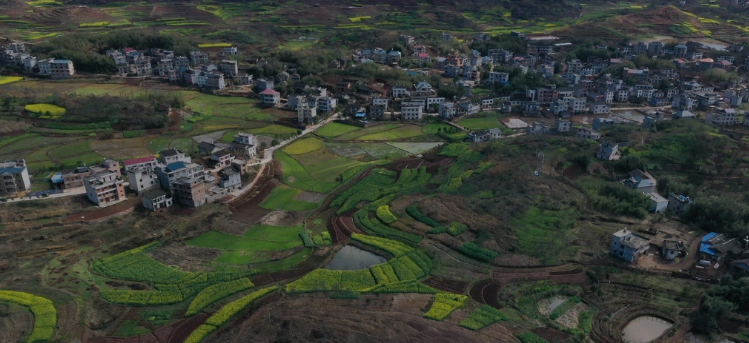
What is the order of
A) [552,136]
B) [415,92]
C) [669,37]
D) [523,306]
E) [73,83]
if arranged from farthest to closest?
[669,37], [73,83], [415,92], [552,136], [523,306]

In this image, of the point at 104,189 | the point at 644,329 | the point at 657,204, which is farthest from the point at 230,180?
the point at 657,204

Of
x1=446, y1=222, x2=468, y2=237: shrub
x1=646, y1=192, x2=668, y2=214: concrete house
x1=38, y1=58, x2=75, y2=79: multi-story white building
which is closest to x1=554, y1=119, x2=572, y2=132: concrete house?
x1=646, y1=192, x2=668, y2=214: concrete house

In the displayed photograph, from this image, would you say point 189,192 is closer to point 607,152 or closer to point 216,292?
point 216,292

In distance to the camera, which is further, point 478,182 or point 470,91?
point 470,91

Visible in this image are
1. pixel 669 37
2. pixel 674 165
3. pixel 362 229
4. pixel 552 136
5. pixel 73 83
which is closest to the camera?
pixel 362 229

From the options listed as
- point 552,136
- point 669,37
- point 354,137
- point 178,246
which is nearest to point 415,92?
point 354,137

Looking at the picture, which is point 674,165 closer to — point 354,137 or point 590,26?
point 354,137
